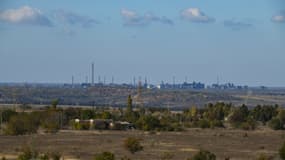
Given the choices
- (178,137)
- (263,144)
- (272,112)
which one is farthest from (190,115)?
(263,144)

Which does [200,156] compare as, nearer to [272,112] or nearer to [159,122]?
[159,122]

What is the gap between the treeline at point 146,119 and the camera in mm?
88838

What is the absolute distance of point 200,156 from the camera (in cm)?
4509

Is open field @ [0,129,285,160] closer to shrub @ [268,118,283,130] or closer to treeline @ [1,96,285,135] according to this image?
treeline @ [1,96,285,135]

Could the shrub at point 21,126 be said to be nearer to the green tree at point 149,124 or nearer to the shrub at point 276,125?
the green tree at point 149,124

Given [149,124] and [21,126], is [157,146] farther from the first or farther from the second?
[149,124]

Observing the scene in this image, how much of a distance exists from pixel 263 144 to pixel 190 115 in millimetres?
57128

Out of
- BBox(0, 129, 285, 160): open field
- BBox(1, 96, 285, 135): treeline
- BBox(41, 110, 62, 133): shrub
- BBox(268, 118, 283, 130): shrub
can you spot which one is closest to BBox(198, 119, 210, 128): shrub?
BBox(1, 96, 285, 135): treeline

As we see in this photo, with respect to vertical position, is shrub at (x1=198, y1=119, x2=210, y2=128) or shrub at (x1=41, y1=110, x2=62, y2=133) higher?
shrub at (x1=41, y1=110, x2=62, y2=133)

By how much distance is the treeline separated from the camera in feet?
291

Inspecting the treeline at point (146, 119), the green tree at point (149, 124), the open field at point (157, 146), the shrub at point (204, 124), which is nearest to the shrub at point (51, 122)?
the treeline at point (146, 119)

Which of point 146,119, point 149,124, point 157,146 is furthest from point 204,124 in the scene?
point 157,146

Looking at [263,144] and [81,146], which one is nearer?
[81,146]

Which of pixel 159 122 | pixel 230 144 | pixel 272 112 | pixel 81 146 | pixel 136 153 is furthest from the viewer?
pixel 272 112
